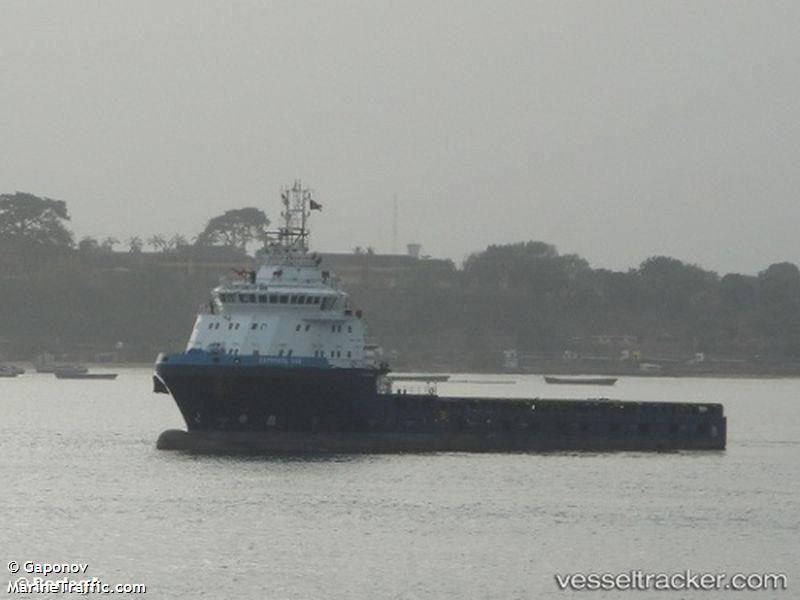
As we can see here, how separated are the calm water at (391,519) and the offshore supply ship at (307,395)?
1429 millimetres

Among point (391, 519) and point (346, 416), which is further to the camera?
point (346, 416)

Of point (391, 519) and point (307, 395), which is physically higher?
point (307, 395)

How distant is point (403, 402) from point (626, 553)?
28.5 m

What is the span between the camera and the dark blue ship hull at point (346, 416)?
94.6m

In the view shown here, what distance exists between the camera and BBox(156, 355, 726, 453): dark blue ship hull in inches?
3725

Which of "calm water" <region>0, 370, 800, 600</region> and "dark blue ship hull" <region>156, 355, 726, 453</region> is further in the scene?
"dark blue ship hull" <region>156, 355, 726, 453</region>

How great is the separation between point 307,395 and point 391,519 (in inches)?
707

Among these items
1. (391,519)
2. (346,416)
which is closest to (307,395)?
(346,416)

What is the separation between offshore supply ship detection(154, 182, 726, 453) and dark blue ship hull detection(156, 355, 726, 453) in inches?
1.5

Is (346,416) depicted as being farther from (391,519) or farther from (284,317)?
(391,519)

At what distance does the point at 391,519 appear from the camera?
77625 millimetres

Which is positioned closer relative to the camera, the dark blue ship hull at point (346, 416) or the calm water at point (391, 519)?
the calm water at point (391, 519)

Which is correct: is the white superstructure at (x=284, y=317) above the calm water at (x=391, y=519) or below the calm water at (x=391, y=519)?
above

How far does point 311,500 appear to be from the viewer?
8162 centimetres
